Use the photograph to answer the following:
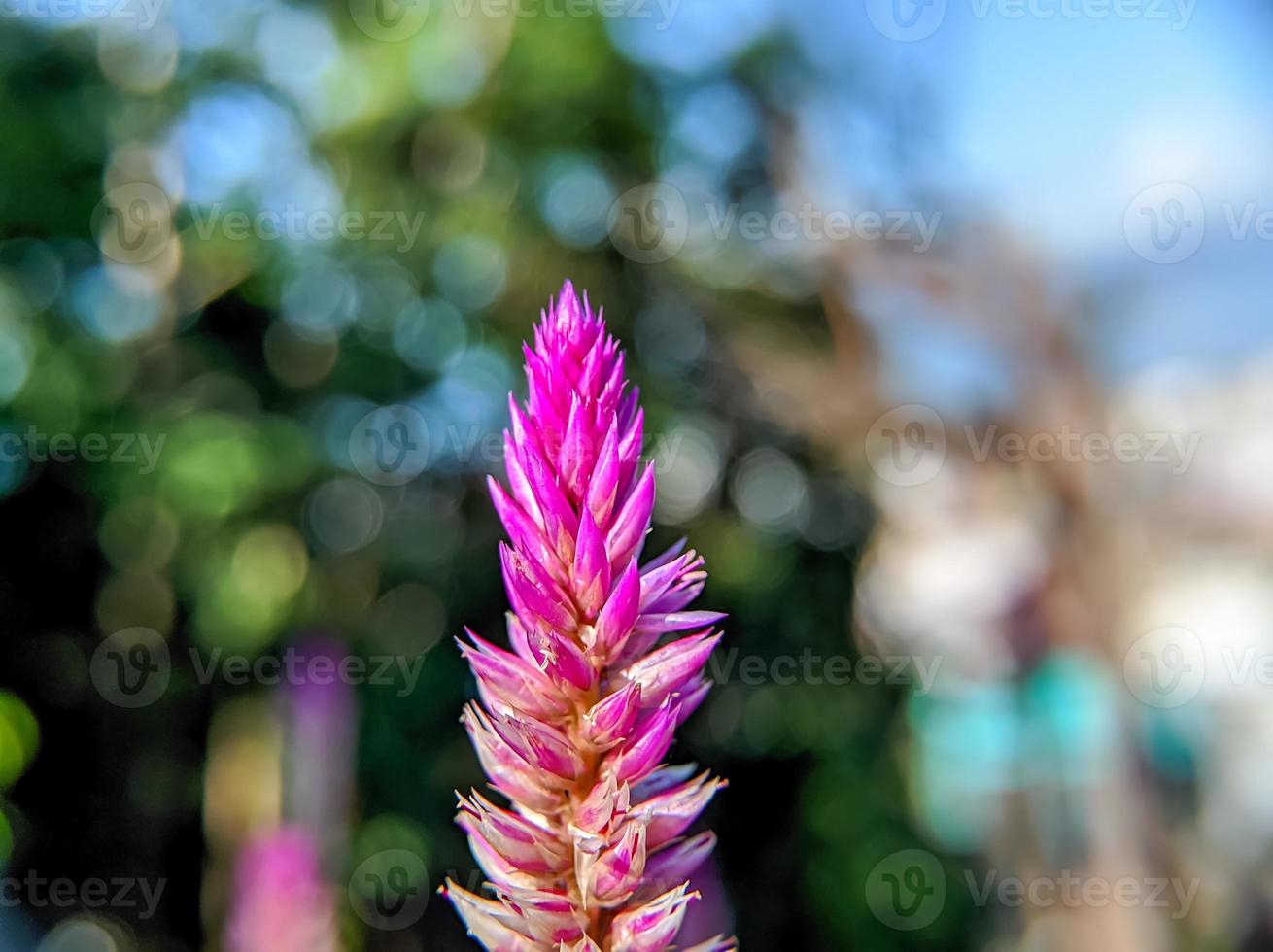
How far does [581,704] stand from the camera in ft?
2.79

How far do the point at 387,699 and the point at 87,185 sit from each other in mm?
2310

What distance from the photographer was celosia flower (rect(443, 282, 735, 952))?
0.80 m

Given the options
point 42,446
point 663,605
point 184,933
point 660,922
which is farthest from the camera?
point 184,933

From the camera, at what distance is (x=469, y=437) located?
431 cm

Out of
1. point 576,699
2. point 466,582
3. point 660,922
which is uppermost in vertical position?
point 576,699

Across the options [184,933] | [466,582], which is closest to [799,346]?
[466,582]

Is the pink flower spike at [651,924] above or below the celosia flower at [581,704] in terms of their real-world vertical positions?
below

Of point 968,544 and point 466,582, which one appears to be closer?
point 466,582

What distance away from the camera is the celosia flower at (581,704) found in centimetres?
80

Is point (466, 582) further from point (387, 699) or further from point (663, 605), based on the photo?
point (663, 605)

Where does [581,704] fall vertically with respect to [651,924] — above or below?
above

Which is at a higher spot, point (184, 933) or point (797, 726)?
point (797, 726)

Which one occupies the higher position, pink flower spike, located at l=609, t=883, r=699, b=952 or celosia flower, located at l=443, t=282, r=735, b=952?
celosia flower, located at l=443, t=282, r=735, b=952

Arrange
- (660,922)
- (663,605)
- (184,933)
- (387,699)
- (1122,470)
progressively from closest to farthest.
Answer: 1. (660,922)
2. (663,605)
3. (387,699)
4. (184,933)
5. (1122,470)
